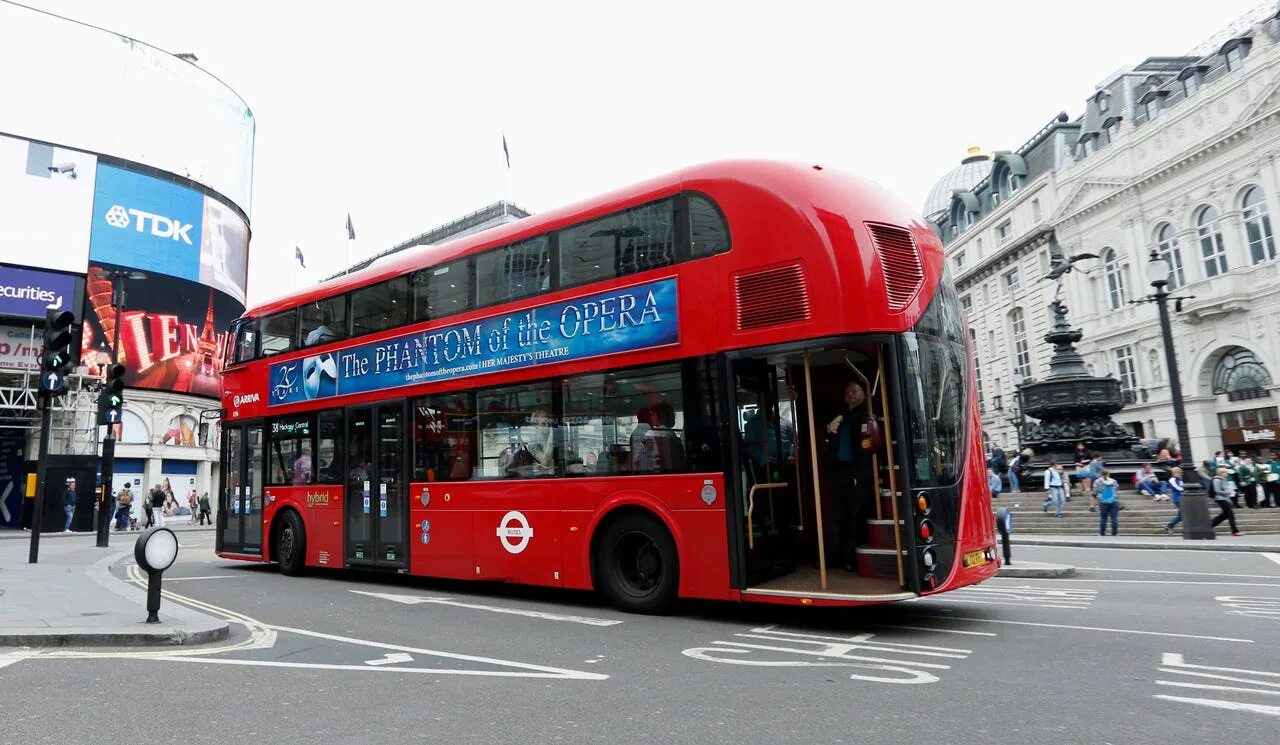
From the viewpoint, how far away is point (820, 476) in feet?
27.8

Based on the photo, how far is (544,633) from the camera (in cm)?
762

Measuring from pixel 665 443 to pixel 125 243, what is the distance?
4445cm

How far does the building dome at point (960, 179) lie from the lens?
241 feet

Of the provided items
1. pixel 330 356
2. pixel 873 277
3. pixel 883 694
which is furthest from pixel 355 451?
pixel 883 694

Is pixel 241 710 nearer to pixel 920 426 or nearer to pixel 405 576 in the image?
pixel 920 426

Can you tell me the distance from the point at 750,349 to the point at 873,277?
1315 millimetres

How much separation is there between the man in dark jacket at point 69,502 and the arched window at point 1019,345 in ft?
171

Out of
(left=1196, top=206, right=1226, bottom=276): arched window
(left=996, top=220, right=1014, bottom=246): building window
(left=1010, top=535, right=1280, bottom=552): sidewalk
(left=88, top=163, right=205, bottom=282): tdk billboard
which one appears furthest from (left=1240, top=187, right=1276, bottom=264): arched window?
(left=88, top=163, right=205, bottom=282): tdk billboard

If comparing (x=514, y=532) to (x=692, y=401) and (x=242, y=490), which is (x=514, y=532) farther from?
(x=242, y=490)

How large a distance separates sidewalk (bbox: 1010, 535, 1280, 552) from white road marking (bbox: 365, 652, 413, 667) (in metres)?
15.6

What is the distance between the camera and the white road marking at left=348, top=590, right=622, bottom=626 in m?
8.26

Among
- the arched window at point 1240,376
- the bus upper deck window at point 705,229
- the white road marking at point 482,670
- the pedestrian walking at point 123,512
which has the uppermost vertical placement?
the arched window at point 1240,376

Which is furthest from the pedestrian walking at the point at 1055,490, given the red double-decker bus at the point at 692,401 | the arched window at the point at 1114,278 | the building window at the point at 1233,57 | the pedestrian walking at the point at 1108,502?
the arched window at the point at 1114,278

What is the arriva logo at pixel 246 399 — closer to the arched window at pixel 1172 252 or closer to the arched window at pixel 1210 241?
the arched window at pixel 1210 241
